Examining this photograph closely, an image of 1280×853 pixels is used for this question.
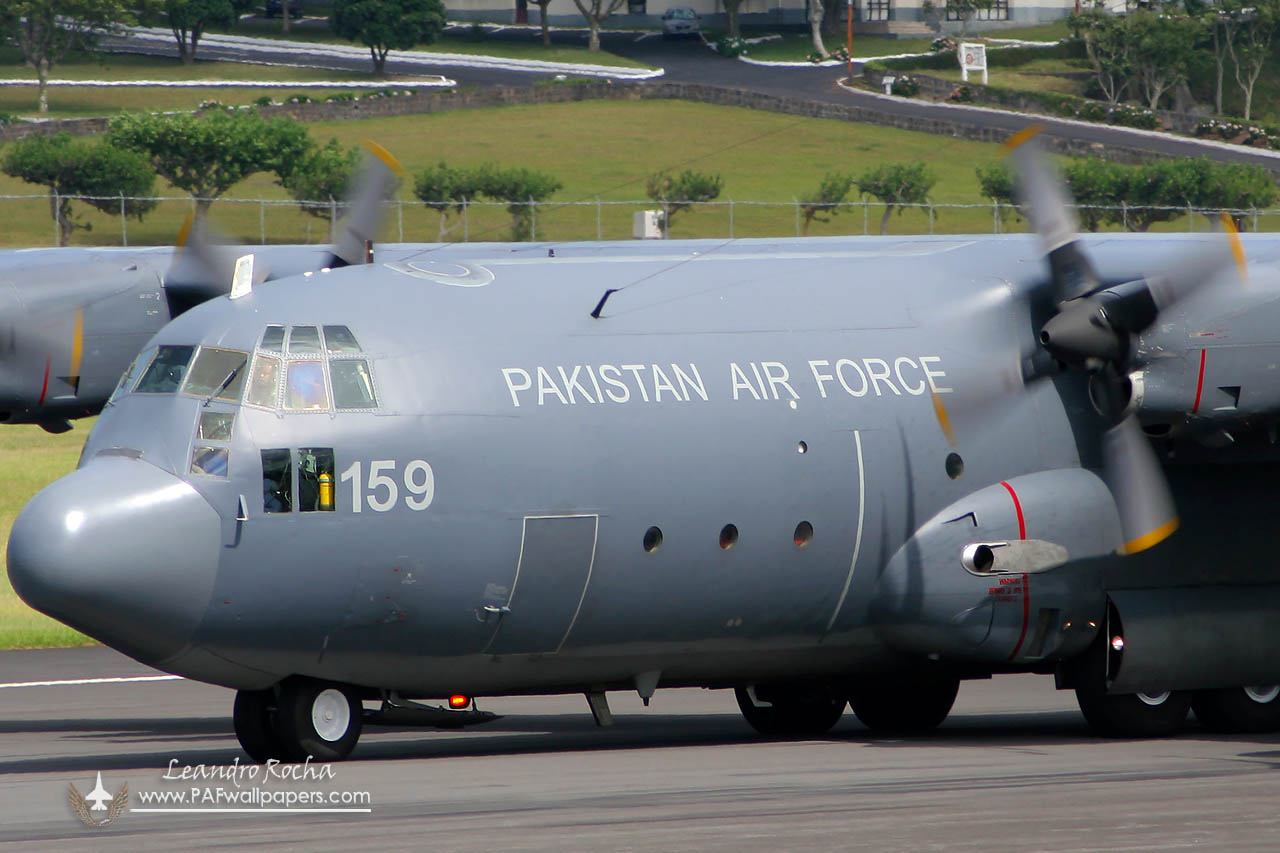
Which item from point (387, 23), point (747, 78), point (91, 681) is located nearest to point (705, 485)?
point (91, 681)

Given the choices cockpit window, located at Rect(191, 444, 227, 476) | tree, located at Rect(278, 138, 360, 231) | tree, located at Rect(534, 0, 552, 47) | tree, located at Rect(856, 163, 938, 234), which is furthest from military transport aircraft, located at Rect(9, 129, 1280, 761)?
tree, located at Rect(534, 0, 552, 47)

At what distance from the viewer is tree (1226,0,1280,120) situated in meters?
102

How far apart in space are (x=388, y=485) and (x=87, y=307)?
18.3 feet

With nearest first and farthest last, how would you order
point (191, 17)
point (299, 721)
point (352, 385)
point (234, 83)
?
point (352, 385)
point (299, 721)
point (234, 83)
point (191, 17)

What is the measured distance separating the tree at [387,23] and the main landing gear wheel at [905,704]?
93961 millimetres

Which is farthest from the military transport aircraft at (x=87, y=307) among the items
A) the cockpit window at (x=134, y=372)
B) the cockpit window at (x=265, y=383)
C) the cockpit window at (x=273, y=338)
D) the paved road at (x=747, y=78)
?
the paved road at (x=747, y=78)

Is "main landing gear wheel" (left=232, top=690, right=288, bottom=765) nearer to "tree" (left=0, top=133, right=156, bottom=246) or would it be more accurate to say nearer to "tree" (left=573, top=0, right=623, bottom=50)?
"tree" (left=0, top=133, right=156, bottom=246)

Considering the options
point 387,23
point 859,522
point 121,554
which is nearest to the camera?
point 121,554

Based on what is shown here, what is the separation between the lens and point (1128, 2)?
115 metres

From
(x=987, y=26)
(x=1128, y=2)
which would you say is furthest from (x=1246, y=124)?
(x=987, y=26)

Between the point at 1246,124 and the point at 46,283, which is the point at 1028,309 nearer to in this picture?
the point at 46,283

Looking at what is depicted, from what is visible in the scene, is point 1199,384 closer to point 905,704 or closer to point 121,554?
point 905,704

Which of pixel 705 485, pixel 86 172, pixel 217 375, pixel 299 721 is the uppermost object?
pixel 86 172

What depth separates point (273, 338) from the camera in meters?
15.5
